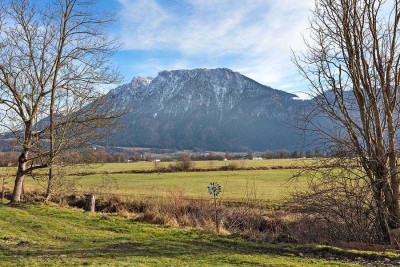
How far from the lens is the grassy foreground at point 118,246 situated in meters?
9.52

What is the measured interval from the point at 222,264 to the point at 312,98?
7082mm

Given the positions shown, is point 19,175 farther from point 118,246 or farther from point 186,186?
point 186,186

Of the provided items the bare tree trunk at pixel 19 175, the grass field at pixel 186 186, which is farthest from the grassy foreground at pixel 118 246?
the bare tree trunk at pixel 19 175

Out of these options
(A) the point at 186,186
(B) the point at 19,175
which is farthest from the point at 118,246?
(A) the point at 186,186

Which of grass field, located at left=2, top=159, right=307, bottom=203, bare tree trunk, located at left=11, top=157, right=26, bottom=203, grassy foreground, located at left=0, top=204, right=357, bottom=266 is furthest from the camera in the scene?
grass field, located at left=2, top=159, right=307, bottom=203

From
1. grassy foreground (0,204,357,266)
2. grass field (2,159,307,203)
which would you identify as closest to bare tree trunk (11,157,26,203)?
grass field (2,159,307,203)

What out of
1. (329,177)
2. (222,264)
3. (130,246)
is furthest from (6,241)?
(329,177)

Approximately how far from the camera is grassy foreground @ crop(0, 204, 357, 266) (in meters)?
9.52

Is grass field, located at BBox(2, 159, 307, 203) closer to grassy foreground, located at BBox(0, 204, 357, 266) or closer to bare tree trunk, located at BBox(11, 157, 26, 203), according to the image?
bare tree trunk, located at BBox(11, 157, 26, 203)

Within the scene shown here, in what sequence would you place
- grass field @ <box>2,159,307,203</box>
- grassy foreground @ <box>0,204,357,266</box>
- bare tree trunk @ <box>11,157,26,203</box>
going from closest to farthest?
grassy foreground @ <box>0,204,357,266</box> < bare tree trunk @ <box>11,157,26,203</box> < grass field @ <box>2,159,307,203</box>

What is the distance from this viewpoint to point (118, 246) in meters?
11.5

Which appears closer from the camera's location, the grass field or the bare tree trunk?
the bare tree trunk

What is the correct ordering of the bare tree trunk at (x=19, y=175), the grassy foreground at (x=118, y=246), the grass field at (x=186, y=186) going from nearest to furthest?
the grassy foreground at (x=118, y=246)
the bare tree trunk at (x=19, y=175)
the grass field at (x=186, y=186)

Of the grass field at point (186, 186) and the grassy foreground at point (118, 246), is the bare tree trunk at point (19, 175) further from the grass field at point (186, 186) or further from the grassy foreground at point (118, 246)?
the grassy foreground at point (118, 246)
